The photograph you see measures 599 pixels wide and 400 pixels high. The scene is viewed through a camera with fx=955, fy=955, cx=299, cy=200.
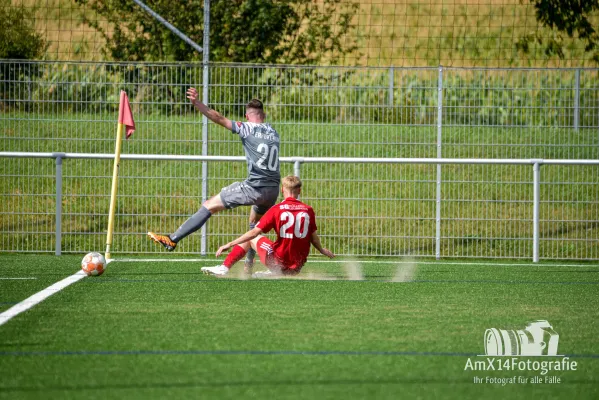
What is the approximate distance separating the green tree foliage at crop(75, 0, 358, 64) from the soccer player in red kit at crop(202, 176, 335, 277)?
6.87 m

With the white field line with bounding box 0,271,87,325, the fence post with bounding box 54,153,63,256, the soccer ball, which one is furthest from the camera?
the fence post with bounding box 54,153,63,256

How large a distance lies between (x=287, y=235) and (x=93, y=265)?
190 cm

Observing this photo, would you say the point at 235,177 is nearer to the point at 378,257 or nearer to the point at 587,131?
the point at 378,257

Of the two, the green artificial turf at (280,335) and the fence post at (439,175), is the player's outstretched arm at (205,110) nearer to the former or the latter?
the green artificial turf at (280,335)

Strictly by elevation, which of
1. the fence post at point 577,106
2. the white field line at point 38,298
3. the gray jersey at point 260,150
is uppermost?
the fence post at point 577,106

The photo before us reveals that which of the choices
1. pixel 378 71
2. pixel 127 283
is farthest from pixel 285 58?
pixel 127 283

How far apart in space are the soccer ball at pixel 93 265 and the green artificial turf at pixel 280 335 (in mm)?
168

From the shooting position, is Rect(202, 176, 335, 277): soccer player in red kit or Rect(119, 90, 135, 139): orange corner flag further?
Rect(119, 90, 135, 139): orange corner flag

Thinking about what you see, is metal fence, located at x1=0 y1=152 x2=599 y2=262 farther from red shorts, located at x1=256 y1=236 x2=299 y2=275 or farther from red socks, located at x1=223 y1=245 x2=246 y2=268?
red shorts, located at x1=256 y1=236 x2=299 y2=275

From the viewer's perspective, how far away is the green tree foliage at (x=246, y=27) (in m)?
15.3

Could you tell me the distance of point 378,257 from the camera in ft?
41.8

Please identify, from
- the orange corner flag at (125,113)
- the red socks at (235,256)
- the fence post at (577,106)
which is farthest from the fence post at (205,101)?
the fence post at (577,106)

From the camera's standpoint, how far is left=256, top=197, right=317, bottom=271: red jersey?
8.77 meters

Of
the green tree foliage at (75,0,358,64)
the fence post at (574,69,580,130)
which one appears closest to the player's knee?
the fence post at (574,69,580,130)
